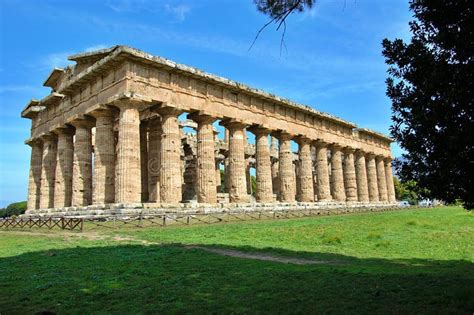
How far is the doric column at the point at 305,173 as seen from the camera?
37281 mm

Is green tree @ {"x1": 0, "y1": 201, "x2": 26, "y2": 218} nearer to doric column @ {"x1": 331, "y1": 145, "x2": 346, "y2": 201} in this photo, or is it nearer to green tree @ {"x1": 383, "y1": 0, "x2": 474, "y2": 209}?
doric column @ {"x1": 331, "y1": 145, "x2": 346, "y2": 201}

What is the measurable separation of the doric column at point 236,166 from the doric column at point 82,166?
10.0 metres

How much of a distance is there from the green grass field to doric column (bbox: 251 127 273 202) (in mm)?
14663

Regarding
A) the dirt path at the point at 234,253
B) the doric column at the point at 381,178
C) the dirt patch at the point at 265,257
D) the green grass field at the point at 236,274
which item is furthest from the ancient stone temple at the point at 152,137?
the doric column at the point at 381,178

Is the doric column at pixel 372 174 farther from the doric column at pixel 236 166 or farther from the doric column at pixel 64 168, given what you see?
the doric column at pixel 64 168

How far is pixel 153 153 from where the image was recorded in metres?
31.0

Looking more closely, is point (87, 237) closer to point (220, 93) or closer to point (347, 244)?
point (347, 244)

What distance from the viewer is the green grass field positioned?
21.3ft

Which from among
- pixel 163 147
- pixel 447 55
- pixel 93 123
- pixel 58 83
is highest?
pixel 58 83

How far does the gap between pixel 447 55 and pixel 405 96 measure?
92 centimetres

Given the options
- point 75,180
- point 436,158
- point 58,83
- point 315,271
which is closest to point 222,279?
point 315,271

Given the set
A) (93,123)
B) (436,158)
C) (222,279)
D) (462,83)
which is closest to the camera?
(462,83)

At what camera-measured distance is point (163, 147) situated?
1010 inches

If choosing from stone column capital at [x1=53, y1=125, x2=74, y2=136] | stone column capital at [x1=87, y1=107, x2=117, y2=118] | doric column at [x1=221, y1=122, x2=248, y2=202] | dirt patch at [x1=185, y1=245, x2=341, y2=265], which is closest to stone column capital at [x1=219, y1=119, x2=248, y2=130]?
doric column at [x1=221, y1=122, x2=248, y2=202]
